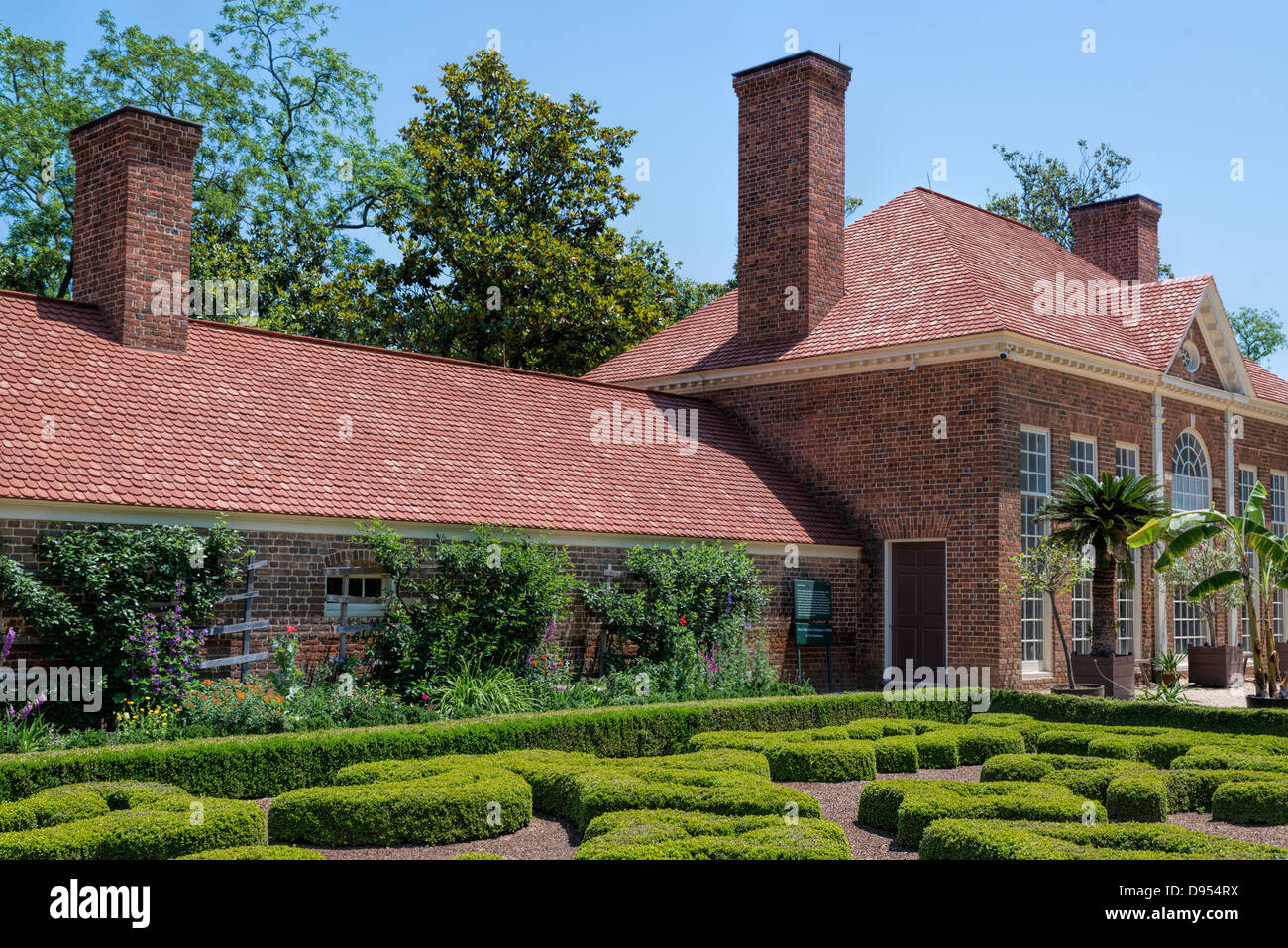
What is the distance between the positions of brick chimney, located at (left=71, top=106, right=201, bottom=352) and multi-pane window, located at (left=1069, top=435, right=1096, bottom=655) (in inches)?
577

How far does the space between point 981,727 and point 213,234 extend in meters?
24.8

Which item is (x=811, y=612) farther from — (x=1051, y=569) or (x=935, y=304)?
(x=935, y=304)

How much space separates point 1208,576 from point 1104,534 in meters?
4.92

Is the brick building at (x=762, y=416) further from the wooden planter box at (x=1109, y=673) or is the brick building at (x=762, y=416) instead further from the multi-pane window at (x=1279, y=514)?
the wooden planter box at (x=1109, y=673)

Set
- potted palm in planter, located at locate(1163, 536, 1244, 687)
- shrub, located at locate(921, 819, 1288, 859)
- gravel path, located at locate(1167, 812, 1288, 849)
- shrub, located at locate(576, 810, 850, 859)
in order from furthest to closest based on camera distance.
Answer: potted palm in planter, located at locate(1163, 536, 1244, 687)
gravel path, located at locate(1167, 812, 1288, 849)
shrub, located at locate(921, 819, 1288, 859)
shrub, located at locate(576, 810, 850, 859)

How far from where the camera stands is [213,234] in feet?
106

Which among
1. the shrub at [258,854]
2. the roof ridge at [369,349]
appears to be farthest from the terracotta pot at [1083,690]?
the shrub at [258,854]

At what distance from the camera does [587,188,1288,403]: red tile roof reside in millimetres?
20500

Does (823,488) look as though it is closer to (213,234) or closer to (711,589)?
(711,589)

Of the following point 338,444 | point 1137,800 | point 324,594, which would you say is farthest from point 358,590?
point 1137,800
